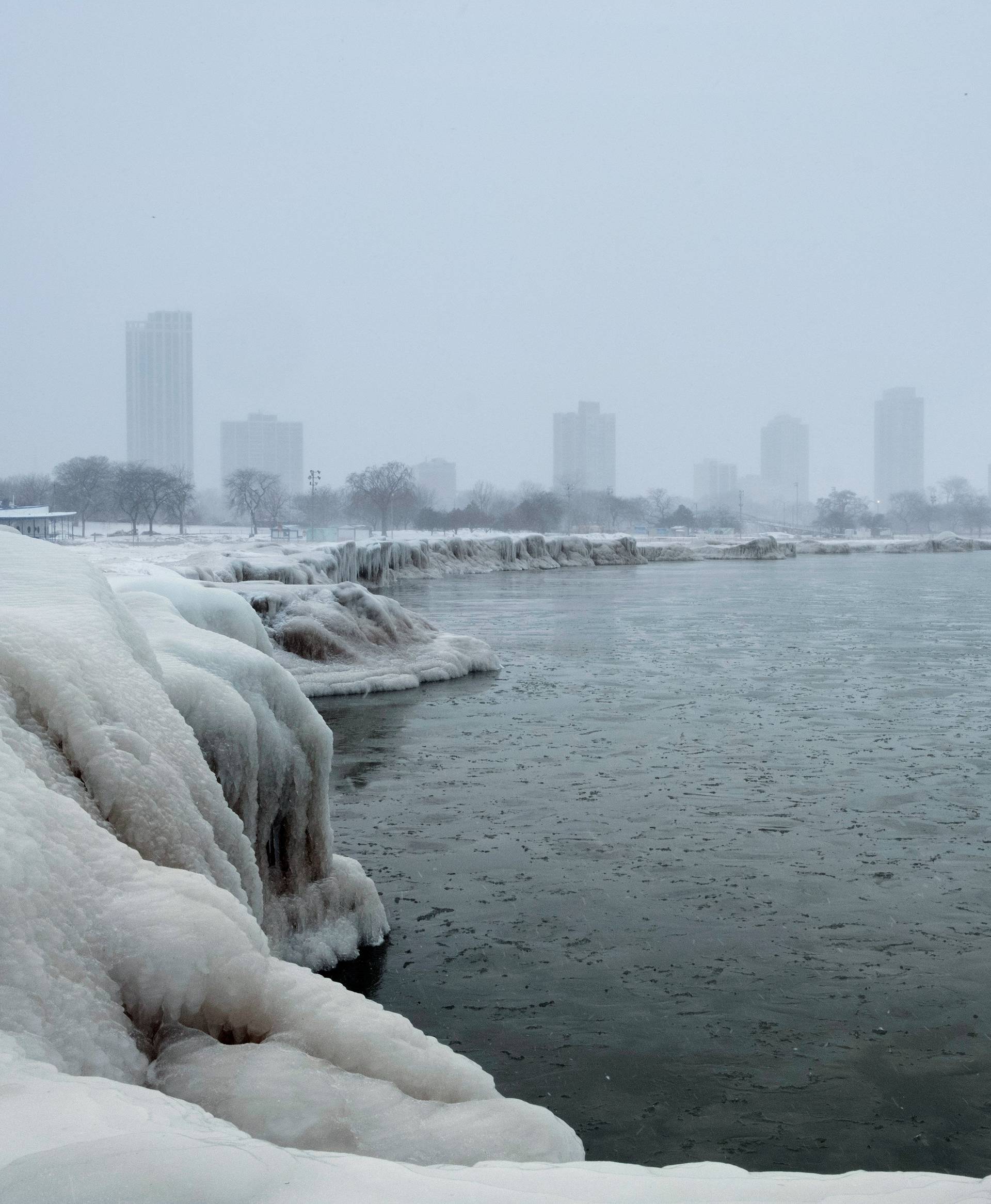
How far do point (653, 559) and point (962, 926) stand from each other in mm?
72499

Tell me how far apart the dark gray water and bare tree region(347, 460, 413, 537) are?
88528 mm

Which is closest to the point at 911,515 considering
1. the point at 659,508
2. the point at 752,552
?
the point at 659,508

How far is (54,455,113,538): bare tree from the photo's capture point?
90.3 m

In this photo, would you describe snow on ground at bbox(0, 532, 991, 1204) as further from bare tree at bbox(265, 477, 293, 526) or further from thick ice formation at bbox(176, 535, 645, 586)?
bare tree at bbox(265, 477, 293, 526)

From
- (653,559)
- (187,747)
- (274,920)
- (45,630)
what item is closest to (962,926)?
(274,920)

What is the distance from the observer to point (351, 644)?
18969 millimetres

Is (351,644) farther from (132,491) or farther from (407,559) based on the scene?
(132,491)

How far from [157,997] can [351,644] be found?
1613 centimetres

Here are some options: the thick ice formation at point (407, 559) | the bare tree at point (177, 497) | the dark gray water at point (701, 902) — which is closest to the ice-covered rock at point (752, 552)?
the thick ice formation at point (407, 559)

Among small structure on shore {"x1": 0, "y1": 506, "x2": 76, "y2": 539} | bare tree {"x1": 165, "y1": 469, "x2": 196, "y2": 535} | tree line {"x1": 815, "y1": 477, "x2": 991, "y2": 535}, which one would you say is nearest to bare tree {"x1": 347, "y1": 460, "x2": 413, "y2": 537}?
bare tree {"x1": 165, "y1": 469, "x2": 196, "y2": 535}

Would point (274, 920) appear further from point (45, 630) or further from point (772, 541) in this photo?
point (772, 541)

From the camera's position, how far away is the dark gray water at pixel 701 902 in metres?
4.89

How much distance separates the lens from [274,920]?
5.89 m

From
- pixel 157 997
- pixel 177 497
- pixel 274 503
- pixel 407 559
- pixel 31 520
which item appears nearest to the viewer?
pixel 157 997
